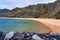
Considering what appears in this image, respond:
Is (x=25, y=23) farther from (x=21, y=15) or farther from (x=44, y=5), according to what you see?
(x=44, y=5)

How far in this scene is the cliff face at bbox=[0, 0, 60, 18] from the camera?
3154 mm

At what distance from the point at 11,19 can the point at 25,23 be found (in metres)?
0.24

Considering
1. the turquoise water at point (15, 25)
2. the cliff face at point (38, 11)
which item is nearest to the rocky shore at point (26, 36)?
the turquoise water at point (15, 25)

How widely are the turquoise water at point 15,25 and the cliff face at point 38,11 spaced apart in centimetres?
11

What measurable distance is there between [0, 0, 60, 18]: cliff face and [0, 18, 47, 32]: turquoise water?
0.36ft

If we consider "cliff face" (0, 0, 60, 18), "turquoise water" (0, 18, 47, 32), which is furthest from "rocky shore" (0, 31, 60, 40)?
"cliff face" (0, 0, 60, 18)

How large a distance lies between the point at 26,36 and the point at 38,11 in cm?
50

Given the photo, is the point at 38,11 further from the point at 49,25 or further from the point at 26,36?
the point at 26,36

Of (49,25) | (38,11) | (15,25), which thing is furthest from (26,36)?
(49,25)

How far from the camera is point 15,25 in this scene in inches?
122

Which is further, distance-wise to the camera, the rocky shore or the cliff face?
the cliff face

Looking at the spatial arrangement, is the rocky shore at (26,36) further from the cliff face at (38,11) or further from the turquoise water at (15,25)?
the cliff face at (38,11)

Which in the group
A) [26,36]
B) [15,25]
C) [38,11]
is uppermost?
[38,11]

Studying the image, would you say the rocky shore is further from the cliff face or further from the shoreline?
the cliff face
